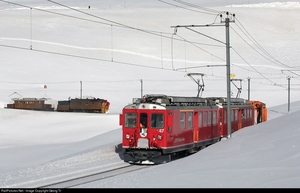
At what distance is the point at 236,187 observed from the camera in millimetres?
12195

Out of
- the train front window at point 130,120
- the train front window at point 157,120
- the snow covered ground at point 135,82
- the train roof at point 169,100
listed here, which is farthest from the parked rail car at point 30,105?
the train front window at point 157,120

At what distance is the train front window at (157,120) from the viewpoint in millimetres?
22859

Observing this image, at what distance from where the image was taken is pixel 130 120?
23672mm

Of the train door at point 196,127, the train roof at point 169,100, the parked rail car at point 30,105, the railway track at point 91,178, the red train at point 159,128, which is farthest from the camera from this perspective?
the parked rail car at point 30,105

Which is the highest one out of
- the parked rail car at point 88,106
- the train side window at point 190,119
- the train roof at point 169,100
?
the train roof at point 169,100

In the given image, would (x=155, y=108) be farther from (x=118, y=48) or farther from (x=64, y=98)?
(x=118, y=48)

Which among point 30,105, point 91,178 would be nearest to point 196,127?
point 91,178

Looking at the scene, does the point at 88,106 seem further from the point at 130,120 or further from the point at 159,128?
the point at 159,128

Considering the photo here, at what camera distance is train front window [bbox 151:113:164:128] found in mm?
22859

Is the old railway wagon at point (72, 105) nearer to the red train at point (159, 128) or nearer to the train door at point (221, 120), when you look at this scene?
the train door at point (221, 120)

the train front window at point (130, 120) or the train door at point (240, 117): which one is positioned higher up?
the train front window at point (130, 120)

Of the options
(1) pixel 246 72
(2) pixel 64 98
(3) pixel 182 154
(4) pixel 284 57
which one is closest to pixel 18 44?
(2) pixel 64 98

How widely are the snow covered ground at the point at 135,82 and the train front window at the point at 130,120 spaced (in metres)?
2.01

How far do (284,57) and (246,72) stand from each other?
19119 mm
